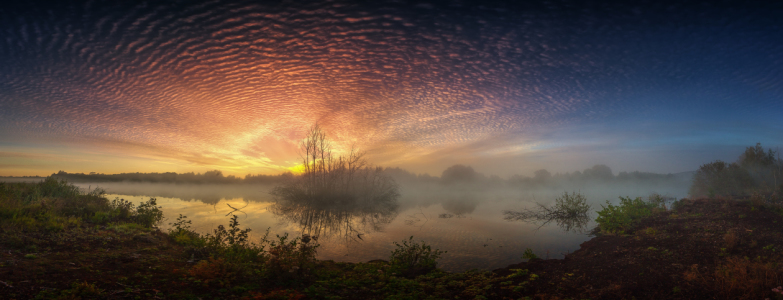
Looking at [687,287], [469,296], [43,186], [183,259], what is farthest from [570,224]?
[43,186]

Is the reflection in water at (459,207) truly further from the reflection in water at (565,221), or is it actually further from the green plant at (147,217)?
the green plant at (147,217)

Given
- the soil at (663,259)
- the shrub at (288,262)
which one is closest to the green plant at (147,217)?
the shrub at (288,262)

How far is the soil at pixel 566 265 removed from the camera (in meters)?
6.53

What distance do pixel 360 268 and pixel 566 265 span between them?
7.03 meters

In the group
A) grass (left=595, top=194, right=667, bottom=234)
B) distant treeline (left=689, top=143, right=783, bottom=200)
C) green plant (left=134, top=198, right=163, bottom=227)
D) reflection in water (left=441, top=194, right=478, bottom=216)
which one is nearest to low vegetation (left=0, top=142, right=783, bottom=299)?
grass (left=595, top=194, right=667, bottom=234)

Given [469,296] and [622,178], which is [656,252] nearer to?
[469,296]

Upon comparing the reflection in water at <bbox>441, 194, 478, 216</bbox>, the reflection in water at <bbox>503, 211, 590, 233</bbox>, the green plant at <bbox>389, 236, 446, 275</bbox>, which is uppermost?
the green plant at <bbox>389, 236, 446, 275</bbox>

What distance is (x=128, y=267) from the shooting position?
8219 millimetres

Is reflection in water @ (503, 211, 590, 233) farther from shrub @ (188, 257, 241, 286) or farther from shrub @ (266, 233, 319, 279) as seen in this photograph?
shrub @ (188, 257, 241, 286)

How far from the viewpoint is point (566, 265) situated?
32.1ft

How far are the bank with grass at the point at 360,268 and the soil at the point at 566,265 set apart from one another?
29 millimetres

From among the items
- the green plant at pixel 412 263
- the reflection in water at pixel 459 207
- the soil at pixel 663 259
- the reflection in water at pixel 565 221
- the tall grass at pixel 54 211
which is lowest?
the reflection in water at pixel 459 207

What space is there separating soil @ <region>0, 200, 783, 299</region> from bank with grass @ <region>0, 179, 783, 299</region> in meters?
0.03

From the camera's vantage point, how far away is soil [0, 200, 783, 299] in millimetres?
6527
